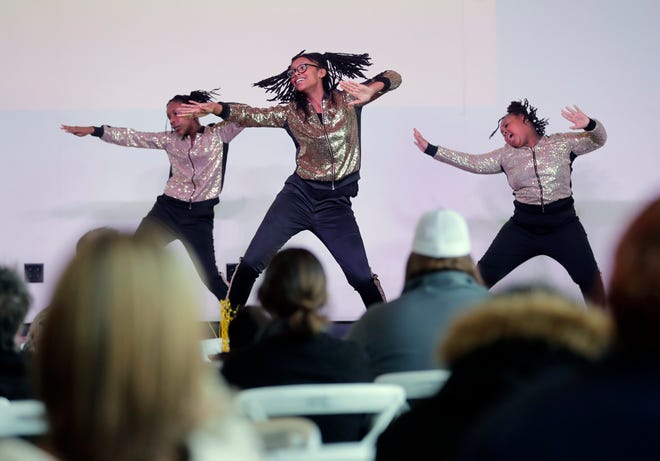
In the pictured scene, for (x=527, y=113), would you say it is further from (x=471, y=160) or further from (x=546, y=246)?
(x=546, y=246)

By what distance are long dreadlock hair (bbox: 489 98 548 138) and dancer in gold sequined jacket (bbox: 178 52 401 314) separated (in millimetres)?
876

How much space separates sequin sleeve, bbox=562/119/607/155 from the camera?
5.72m

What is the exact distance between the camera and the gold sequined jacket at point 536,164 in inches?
229

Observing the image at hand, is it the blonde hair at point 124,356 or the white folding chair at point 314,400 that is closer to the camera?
the blonde hair at point 124,356

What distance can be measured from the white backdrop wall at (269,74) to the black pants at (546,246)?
30 cm

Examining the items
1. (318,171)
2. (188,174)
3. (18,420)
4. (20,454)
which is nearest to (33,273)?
(188,174)

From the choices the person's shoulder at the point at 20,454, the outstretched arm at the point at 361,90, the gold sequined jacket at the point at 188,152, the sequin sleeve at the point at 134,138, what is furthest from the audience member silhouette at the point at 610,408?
the sequin sleeve at the point at 134,138

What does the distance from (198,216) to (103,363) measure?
508cm

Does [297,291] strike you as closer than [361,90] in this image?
Yes

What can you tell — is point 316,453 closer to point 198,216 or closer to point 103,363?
point 103,363

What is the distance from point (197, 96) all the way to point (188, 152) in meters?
0.43

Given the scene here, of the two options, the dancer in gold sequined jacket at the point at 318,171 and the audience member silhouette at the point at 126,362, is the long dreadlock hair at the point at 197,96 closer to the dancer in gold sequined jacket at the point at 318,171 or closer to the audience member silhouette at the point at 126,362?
the dancer in gold sequined jacket at the point at 318,171

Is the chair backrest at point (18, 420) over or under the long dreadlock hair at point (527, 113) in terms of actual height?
under

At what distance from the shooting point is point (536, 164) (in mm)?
5832
